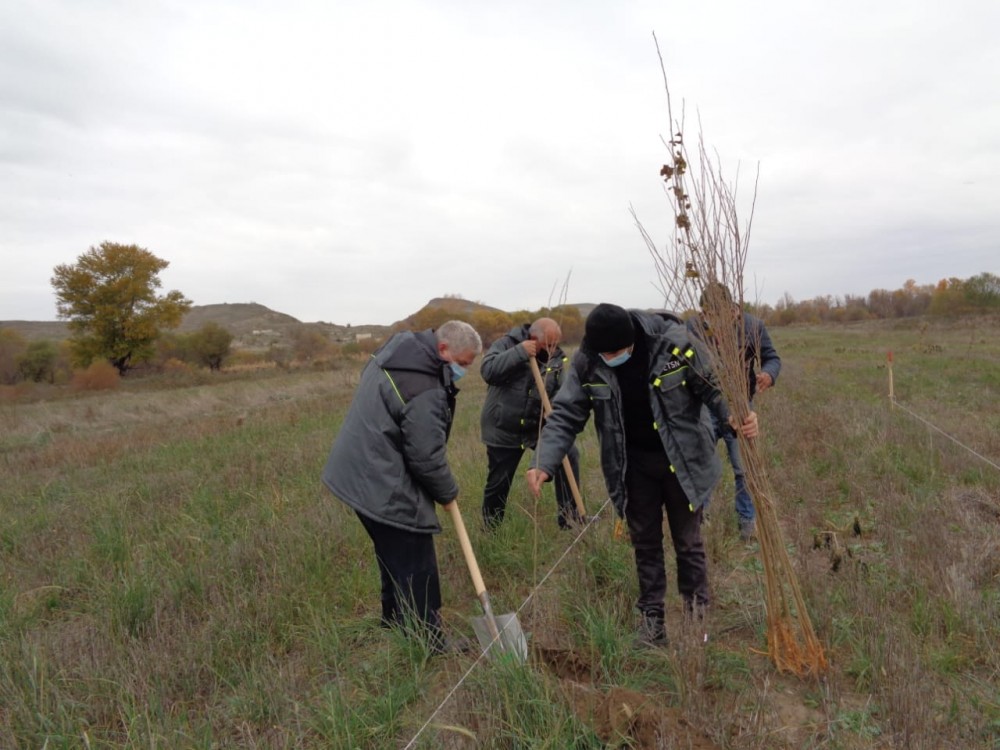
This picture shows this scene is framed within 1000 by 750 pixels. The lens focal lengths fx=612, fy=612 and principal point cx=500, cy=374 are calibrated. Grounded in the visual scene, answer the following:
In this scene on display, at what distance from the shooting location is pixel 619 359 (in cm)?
300

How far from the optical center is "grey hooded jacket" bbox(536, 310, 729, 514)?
294 centimetres

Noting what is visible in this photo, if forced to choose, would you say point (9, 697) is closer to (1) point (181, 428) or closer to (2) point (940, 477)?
(2) point (940, 477)

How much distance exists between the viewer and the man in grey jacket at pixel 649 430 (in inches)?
116

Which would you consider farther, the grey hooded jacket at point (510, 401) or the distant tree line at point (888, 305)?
the distant tree line at point (888, 305)

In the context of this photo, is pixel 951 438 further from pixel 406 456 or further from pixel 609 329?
pixel 406 456

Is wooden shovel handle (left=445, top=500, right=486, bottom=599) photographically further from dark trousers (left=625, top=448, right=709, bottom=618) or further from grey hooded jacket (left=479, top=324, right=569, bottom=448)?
grey hooded jacket (left=479, top=324, right=569, bottom=448)

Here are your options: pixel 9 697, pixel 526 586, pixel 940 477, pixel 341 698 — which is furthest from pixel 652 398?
pixel 940 477

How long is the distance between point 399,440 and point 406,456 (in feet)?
0.29

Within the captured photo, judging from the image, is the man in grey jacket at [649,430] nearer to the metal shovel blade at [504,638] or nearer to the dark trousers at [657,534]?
the dark trousers at [657,534]

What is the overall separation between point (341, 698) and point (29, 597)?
284 centimetres

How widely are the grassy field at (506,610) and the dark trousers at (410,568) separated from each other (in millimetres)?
193

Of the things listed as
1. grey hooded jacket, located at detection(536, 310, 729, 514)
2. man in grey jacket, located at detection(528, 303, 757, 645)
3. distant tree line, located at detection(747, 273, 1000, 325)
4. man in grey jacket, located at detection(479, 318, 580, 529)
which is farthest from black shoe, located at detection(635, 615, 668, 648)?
distant tree line, located at detection(747, 273, 1000, 325)

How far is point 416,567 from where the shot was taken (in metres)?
3.22

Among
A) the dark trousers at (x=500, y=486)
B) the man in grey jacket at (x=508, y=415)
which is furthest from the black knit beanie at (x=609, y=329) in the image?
the dark trousers at (x=500, y=486)
